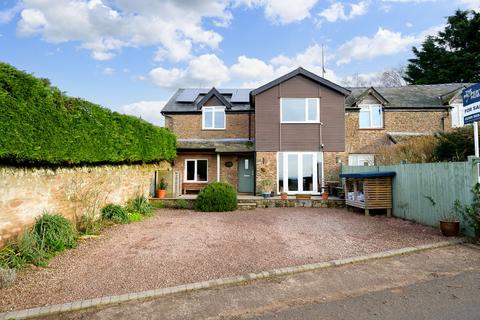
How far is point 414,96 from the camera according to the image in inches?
798

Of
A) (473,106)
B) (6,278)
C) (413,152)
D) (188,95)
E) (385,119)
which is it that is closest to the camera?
(6,278)

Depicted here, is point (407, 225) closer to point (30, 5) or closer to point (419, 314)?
point (419, 314)

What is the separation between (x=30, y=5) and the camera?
766cm

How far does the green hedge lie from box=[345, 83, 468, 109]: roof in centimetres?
1487

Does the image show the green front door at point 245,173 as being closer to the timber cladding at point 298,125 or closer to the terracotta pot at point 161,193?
the timber cladding at point 298,125

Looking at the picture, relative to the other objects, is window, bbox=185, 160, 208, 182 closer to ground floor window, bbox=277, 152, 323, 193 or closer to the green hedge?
ground floor window, bbox=277, 152, 323, 193

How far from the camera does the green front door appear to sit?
733 inches

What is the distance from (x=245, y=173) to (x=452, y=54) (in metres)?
27.1

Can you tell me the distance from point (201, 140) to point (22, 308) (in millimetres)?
15543

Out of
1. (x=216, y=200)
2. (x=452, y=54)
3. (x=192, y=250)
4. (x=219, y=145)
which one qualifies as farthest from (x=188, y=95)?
(x=452, y=54)

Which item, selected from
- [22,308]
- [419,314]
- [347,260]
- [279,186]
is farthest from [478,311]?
[279,186]

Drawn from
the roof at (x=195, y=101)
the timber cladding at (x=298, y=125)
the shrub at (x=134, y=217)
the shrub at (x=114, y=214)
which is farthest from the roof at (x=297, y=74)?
the shrub at (x=114, y=214)

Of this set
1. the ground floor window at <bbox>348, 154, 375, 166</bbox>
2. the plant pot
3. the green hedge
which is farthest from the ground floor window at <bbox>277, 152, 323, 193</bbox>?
the plant pot

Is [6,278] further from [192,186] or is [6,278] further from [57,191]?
[192,186]
